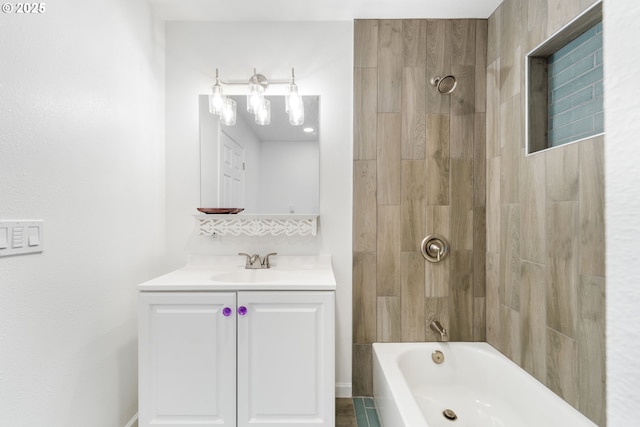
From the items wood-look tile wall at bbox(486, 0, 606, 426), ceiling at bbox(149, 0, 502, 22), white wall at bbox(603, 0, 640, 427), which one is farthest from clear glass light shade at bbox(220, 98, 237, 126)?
white wall at bbox(603, 0, 640, 427)

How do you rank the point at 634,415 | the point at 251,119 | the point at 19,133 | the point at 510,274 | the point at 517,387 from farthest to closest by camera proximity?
the point at 251,119
the point at 510,274
the point at 517,387
the point at 19,133
the point at 634,415

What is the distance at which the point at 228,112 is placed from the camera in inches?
81.7

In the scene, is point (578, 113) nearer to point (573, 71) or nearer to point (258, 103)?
point (573, 71)

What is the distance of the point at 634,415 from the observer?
0.74 ft

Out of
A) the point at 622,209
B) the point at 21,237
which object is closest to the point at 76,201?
the point at 21,237

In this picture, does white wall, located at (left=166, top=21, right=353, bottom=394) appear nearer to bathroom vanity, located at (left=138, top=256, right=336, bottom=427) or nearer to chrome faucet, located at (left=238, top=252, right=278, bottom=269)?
chrome faucet, located at (left=238, top=252, right=278, bottom=269)

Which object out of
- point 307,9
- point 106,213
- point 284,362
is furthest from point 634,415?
point 307,9

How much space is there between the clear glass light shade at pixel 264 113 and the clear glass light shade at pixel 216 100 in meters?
0.24

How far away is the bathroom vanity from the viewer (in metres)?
1.53

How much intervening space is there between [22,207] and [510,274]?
2.27 metres

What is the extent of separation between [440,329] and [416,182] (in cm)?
95

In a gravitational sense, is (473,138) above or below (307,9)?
below

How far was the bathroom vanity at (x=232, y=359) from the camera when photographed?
1.53 m

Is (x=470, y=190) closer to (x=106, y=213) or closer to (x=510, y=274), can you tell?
(x=510, y=274)
